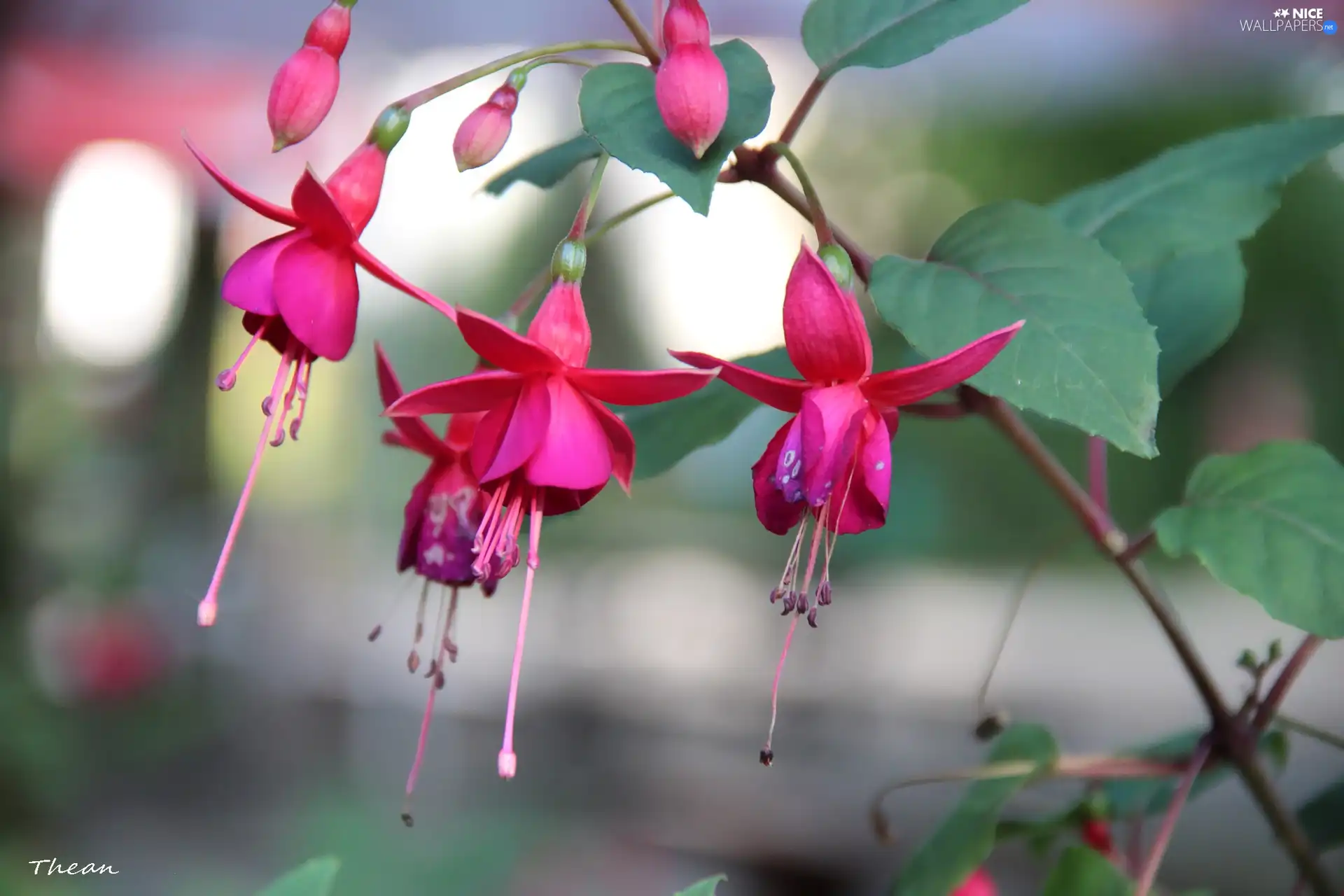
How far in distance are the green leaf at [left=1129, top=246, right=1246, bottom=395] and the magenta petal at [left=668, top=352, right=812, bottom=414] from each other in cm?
29

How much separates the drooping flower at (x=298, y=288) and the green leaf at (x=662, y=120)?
0.08 meters

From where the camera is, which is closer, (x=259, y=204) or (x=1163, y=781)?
(x=259, y=204)

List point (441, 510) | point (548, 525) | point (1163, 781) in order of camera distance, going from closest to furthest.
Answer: point (441, 510) → point (1163, 781) → point (548, 525)

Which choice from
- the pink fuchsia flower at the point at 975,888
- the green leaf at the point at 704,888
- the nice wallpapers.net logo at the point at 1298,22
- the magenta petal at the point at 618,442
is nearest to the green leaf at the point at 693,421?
the magenta petal at the point at 618,442

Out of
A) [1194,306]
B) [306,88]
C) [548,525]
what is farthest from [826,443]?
[548,525]

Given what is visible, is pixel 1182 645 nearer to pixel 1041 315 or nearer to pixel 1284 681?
pixel 1284 681

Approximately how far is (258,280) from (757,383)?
169 mm

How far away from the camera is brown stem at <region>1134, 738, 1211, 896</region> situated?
0.45m

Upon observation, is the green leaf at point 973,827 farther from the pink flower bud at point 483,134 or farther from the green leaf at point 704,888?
the pink flower bud at point 483,134

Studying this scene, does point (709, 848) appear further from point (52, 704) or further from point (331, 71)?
point (331, 71)

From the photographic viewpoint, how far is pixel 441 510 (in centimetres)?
41

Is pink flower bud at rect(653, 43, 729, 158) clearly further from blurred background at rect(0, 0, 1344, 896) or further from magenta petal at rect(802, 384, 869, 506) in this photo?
blurred background at rect(0, 0, 1344, 896)

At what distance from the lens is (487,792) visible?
2.97 m

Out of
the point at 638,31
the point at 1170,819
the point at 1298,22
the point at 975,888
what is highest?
the point at 1298,22
